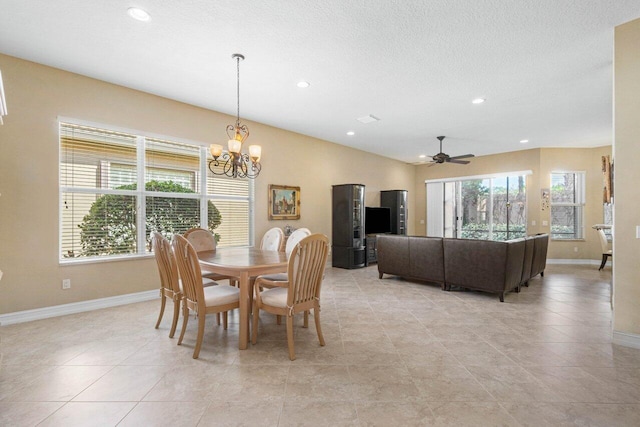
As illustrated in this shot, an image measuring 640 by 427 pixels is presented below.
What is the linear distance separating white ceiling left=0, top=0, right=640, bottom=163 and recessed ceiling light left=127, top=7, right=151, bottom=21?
4 centimetres

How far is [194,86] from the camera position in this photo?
3816mm

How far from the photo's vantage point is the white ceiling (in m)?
2.40

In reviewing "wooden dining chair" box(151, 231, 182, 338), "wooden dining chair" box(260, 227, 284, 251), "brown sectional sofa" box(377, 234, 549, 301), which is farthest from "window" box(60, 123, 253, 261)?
"brown sectional sofa" box(377, 234, 549, 301)

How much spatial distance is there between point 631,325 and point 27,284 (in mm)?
6077

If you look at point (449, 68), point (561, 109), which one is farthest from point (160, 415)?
point (561, 109)

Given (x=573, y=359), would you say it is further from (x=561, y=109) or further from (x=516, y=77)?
(x=561, y=109)

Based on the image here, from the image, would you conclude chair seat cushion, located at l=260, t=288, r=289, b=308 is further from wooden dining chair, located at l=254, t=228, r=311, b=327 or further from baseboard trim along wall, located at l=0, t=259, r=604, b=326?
baseboard trim along wall, located at l=0, t=259, r=604, b=326

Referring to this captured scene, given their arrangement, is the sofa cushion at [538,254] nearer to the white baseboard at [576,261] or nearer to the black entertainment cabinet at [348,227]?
the white baseboard at [576,261]

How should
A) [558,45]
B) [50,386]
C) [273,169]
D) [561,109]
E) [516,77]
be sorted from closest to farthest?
[50,386], [558,45], [516,77], [561,109], [273,169]

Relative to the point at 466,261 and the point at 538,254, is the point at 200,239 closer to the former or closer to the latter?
the point at 466,261

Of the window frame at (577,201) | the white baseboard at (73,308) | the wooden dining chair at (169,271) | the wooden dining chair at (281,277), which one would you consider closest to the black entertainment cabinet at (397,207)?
the window frame at (577,201)

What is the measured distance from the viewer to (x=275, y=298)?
259 cm

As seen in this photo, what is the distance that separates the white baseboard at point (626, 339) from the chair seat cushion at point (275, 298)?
10.1 feet

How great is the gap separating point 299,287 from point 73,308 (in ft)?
9.75
